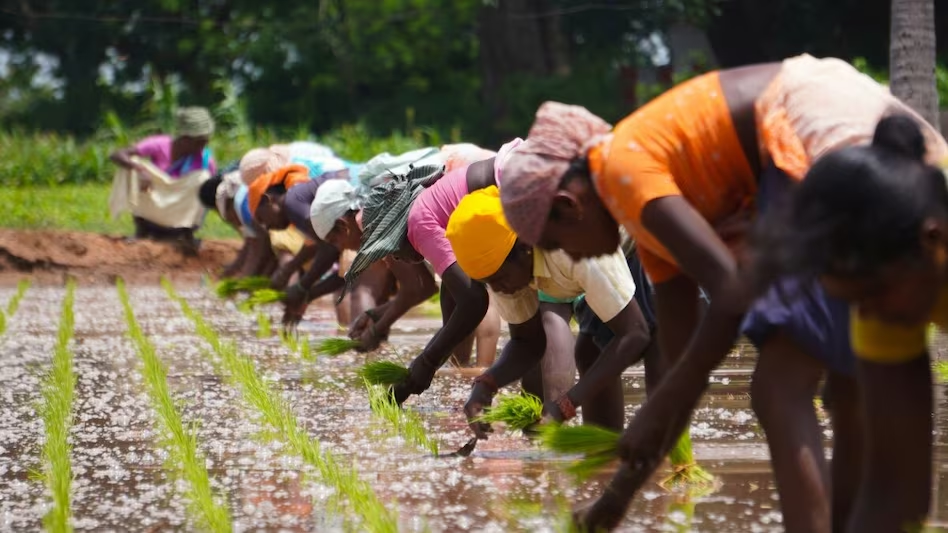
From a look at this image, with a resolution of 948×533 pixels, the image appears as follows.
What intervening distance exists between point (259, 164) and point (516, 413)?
235 inches

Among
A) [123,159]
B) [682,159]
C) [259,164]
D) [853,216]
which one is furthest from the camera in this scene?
[123,159]

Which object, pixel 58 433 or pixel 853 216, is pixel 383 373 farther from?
pixel 853 216

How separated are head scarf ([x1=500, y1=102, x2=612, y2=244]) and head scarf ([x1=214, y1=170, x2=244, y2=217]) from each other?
29.6 feet

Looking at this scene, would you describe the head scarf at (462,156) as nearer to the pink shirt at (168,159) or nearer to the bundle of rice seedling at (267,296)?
the bundle of rice seedling at (267,296)

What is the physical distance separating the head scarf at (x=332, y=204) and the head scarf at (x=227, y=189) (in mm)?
4654

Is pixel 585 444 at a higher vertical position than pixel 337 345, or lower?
higher

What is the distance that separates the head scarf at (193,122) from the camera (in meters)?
16.1

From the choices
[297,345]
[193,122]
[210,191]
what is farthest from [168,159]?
[297,345]

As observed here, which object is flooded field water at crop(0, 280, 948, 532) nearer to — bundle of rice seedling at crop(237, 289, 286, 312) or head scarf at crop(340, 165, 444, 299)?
head scarf at crop(340, 165, 444, 299)

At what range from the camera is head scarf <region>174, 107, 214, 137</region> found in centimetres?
1612

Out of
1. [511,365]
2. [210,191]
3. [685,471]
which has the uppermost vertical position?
[511,365]

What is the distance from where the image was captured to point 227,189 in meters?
13.1

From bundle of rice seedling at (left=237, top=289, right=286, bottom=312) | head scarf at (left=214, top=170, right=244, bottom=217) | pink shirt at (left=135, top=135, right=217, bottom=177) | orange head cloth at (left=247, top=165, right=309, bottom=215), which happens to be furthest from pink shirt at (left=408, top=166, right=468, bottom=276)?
pink shirt at (left=135, top=135, right=217, bottom=177)

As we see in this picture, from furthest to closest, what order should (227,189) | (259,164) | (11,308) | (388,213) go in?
(227,189)
(11,308)
(259,164)
(388,213)
